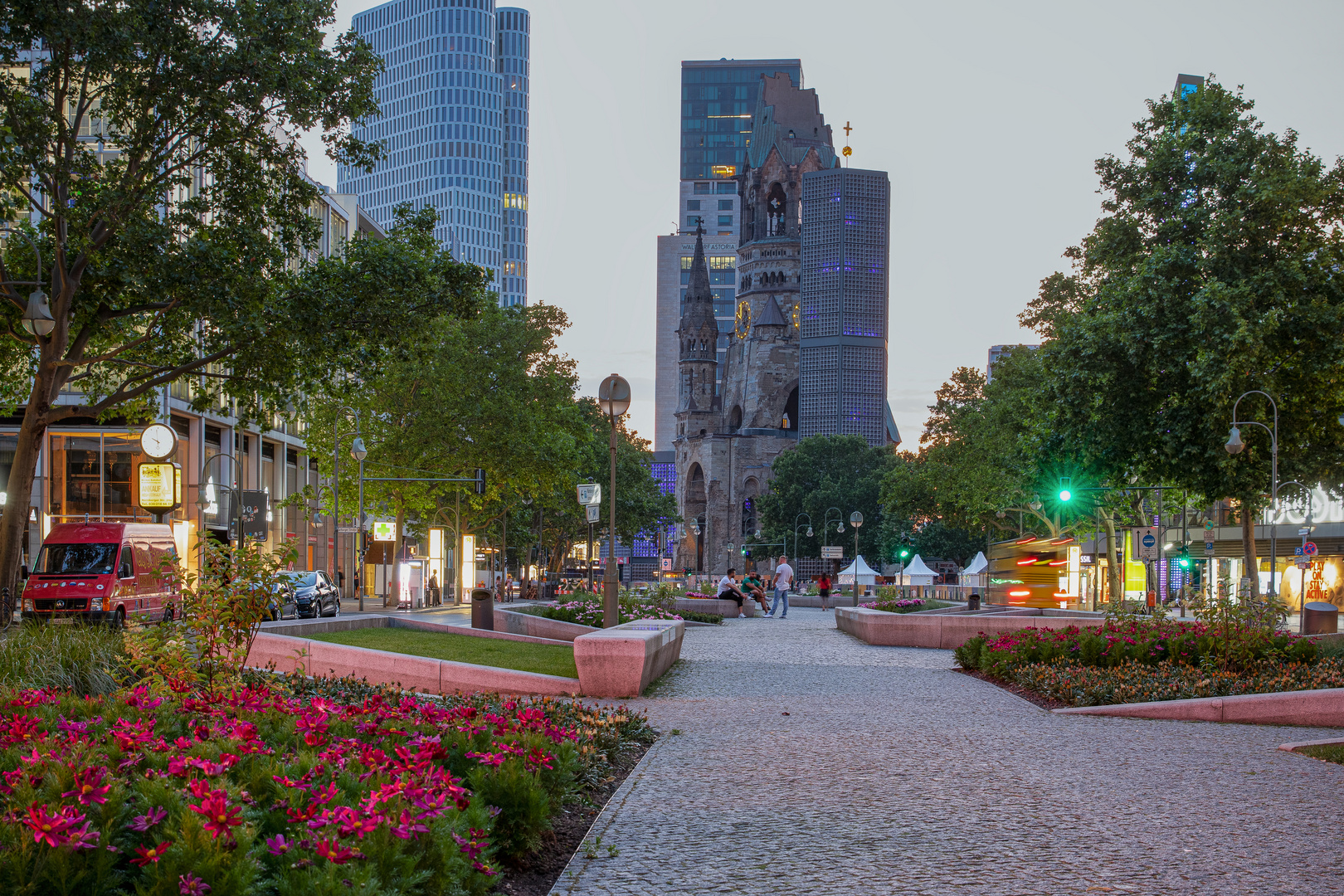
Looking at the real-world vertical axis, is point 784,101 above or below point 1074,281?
above

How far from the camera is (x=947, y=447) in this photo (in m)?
65.2

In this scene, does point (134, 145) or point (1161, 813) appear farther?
point (134, 145)

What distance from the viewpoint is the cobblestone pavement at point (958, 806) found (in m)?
6.19

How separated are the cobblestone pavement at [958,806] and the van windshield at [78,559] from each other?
1830cm

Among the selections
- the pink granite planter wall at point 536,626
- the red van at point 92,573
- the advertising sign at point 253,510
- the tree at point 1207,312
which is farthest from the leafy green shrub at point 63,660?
the advertising sign at point 253,510

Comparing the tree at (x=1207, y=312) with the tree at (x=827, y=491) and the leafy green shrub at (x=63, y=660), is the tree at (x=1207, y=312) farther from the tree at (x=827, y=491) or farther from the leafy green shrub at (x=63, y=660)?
the tree at (x=827, y=491)

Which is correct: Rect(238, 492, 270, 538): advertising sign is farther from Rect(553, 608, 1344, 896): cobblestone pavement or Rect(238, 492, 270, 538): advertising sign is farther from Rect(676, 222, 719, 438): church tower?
Rect(676, 222, 719, 438): church tower

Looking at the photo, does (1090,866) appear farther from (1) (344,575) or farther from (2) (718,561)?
(2) (718,561)

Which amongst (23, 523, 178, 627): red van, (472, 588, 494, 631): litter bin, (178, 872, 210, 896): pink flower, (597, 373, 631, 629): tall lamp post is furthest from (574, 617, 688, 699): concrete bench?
(23, 523, 178, 627): red van

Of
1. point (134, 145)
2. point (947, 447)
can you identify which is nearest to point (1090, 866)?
point (134, 145)

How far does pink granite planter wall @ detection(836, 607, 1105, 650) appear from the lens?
2409cm

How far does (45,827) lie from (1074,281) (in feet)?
140

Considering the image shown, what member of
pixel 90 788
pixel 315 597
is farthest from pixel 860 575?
pixel 90 788

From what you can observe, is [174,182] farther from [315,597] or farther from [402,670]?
[315,597]
